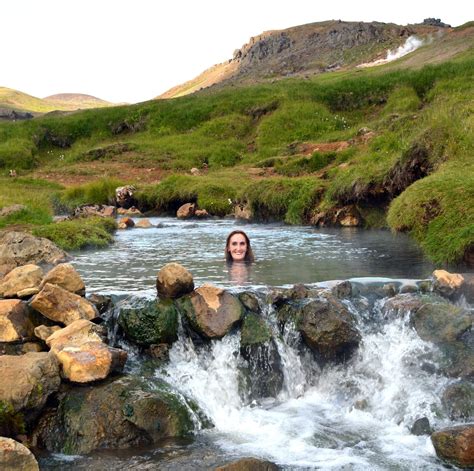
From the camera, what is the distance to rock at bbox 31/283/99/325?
7.07 m

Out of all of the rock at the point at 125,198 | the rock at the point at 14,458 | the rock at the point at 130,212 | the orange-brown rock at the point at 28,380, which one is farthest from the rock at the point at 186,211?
the rock at the point at 14,458

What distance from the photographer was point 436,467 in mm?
5320

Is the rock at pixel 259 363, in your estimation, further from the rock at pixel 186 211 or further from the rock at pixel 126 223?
the rock at pixel 186 211

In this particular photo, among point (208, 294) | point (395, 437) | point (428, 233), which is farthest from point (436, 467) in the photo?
point (428, 233)

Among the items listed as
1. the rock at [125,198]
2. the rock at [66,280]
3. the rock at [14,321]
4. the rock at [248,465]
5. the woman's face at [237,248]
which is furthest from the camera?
the rock at [125,198]

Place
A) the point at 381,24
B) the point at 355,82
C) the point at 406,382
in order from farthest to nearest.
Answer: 1. the point at 381,24
2. the point at 355,82
3. the point at 406,382

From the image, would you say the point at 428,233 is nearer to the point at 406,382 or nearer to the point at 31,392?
the point at 406,382

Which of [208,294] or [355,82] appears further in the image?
[355,82]

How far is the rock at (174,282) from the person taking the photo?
24.8 feet

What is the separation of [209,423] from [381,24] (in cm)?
10066

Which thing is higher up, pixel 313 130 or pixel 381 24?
pixel 381 24

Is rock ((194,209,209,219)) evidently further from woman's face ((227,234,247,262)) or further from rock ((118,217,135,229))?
woman's face ((227,234,247,262))

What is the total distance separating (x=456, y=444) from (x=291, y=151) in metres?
27.4

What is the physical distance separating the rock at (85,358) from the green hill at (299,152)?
595cm
